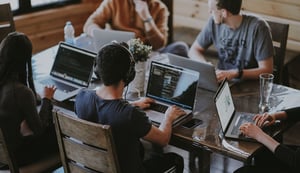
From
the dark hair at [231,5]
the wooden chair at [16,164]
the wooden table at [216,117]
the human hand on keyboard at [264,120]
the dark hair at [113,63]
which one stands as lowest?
the wooden chair at [16,164]

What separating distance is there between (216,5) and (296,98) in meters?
0.79

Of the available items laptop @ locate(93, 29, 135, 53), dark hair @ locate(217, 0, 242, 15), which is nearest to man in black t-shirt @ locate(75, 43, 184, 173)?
laptop @ locate(93, 29, 135, 53)

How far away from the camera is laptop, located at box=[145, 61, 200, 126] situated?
2.57 metres

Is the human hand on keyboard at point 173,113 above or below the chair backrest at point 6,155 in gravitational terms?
above

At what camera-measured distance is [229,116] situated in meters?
2.54

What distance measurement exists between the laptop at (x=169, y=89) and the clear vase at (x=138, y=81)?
0.15 m

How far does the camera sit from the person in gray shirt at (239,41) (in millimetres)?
3113

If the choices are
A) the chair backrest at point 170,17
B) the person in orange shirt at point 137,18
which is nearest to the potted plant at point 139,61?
the person in orange shirt at point 137,18

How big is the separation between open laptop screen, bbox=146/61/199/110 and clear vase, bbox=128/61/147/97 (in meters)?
0.15

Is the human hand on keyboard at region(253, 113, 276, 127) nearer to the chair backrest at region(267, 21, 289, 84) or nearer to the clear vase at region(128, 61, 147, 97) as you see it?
the clear vase at region(128, 61, 147, 97)

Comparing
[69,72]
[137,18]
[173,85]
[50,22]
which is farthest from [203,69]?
[50,22]

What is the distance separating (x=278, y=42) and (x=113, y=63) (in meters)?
1.59

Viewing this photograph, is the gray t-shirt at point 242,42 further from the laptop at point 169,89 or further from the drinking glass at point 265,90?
the laptop at point 169,89

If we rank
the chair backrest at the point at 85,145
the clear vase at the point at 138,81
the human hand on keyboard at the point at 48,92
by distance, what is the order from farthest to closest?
the clear vase at the point at 138,81 → the human hand on keyboard at the point at 48,92 → the chair backrest at the point at 85,145
